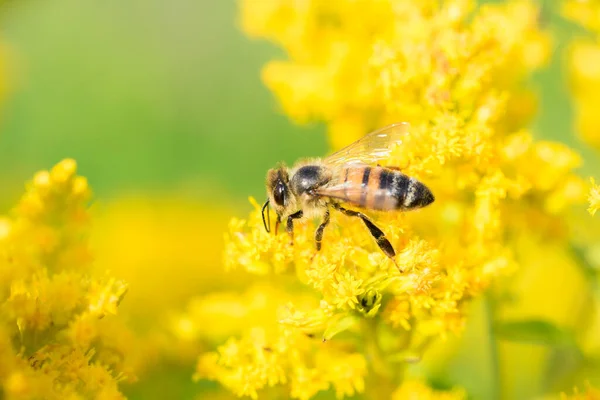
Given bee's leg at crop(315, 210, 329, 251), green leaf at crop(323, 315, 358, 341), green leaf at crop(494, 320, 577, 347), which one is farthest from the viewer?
green leaf at crop(494, 320, 577, 347)

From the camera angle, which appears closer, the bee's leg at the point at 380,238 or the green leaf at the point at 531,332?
the bee's leg at the point at 380,238

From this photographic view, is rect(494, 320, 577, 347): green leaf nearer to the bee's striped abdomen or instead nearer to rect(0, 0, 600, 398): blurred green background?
the bee's striped abdomen

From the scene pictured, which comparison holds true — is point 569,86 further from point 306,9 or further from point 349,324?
point 349,324

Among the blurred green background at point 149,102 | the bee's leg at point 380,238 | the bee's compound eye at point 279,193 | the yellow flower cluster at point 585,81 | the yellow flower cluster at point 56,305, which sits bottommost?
the yellow flower cluster at point 56,305

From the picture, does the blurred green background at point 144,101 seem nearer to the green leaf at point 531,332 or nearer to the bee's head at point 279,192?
the bee's head at point 279,192

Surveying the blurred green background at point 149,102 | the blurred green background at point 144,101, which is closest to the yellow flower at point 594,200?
the blurred green background at point 149,102

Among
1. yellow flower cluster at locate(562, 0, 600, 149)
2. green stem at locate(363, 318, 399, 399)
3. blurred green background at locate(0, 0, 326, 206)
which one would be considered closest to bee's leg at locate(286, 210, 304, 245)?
green stem at locate(363, 318, 399, 399)

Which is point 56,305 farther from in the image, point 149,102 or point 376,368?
point 149,102
